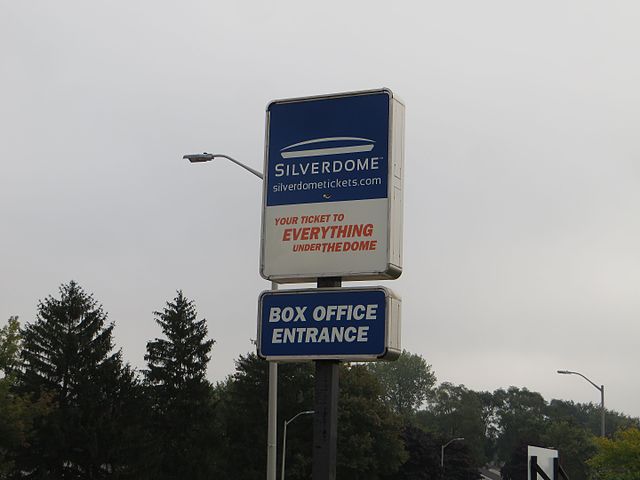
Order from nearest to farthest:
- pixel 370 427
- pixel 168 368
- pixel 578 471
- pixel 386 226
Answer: pixel 386 226 → pixel 168 368 → pixel 370 427 → pixel 578 471

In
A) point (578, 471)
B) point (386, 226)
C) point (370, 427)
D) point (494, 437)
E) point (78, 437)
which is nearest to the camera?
point (386, 226)

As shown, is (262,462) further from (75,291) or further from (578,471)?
(578,471)

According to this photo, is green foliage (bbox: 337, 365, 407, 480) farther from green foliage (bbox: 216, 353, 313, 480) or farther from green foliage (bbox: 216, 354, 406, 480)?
green foliage (bbox: 216, 353, 313, 480)

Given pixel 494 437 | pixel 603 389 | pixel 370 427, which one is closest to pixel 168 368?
pixel 370 427

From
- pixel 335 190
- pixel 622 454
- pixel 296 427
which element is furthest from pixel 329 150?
pixel 296 427

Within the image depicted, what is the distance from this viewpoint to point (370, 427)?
276 feet

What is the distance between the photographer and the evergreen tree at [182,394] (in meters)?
70.9

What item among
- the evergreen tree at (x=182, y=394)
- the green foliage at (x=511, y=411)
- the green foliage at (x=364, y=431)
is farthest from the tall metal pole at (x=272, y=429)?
the green foliage at (x=511, y=411)

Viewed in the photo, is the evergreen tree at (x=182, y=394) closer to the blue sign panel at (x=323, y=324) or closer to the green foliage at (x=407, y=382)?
the blue sign panel at (x=323, y=324)

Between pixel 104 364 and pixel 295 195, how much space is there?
182 feet

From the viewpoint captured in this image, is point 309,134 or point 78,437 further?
point 78,437

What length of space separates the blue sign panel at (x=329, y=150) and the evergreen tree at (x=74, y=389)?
5235 centimetres

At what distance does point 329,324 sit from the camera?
11.2 metres

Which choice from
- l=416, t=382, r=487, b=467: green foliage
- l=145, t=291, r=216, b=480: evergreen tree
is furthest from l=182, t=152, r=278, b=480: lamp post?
l=416, t=382, r=487, b=467: green foliage
